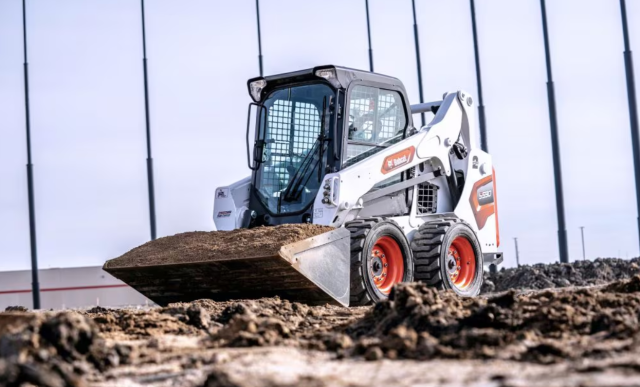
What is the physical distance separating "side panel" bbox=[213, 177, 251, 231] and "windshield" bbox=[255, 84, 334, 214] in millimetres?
233

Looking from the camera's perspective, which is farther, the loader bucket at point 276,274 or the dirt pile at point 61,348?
the loader bucket at point 276,274

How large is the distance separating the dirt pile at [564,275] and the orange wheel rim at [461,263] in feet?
17.3

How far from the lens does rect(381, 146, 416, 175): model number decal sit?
1263 cm

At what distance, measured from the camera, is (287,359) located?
20.7 ft

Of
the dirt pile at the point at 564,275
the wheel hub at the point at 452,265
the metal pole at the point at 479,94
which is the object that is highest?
the metal pole at the point at 479,94

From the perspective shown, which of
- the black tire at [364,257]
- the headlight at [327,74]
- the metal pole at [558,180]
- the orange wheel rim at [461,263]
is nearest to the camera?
the black tire at [364,257]

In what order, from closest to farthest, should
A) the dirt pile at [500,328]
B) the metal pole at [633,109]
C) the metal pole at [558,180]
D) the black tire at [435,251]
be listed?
the dirt pile at [500,328] → the black tire at [435,251] → the metal pole at [633,109] → the metal pole at [558,180]

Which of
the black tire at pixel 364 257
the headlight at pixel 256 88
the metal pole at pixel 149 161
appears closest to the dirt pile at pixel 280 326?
the black tire at pixel 364 257

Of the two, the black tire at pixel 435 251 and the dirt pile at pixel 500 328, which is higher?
the black tire at pixel 435 251

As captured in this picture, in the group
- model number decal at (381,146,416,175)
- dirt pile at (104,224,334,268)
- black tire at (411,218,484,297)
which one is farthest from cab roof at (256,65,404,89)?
dirt pile at (104,224,334,268)

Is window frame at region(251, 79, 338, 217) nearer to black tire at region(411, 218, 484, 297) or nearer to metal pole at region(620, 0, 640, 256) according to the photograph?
black tire at region(411, 218, 484, 297)

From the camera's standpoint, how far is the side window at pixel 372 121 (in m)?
12.7

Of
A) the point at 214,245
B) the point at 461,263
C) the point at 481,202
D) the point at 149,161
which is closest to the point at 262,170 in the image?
the point at 214,245

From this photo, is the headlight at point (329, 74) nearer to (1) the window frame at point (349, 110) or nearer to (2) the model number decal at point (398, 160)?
(1) the window frame at point (349, 110)
